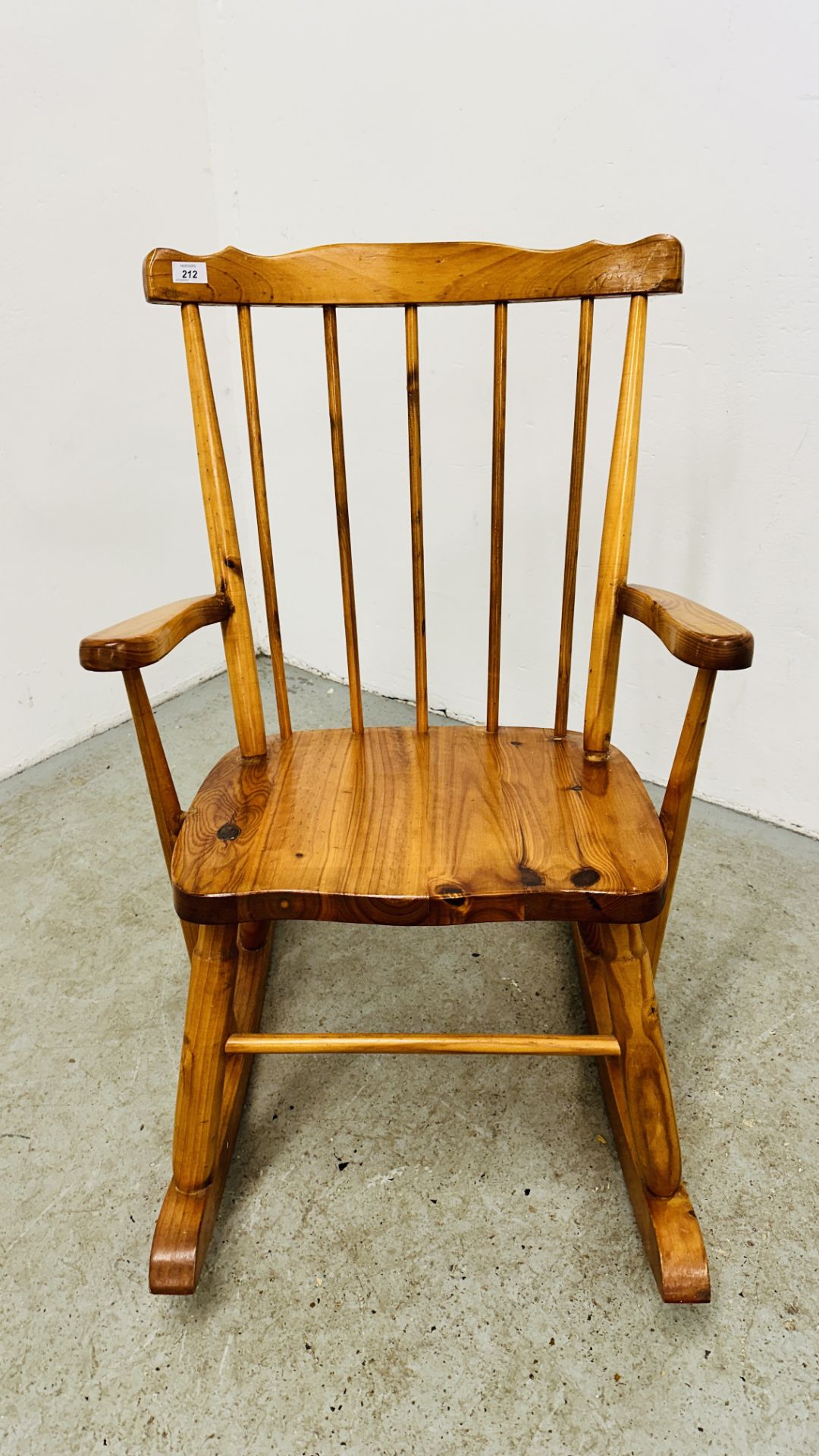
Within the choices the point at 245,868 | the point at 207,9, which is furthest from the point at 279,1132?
the point at 207,9

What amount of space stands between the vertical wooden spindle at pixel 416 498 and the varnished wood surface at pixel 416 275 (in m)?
0.04

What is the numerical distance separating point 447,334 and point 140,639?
40.8 inches

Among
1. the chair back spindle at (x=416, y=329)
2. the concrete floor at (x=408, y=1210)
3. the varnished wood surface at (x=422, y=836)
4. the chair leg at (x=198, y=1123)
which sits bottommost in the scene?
the concrete floor at (x=408, y=1210)

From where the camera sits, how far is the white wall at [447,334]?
3.98ft

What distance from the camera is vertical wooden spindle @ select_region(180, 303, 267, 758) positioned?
839 millimetres

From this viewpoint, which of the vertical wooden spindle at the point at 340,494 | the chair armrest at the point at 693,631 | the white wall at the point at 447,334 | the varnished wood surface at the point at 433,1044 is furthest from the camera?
the white wall at the point at 447,334

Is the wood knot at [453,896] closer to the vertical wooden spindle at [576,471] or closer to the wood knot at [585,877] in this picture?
the wood knot at [585,877]

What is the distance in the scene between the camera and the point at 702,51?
1159mm

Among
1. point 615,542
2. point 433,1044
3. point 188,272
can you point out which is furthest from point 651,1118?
point 188,272

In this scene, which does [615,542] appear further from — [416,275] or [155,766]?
[155,766]

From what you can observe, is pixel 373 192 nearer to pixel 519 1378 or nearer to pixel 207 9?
pixel 207 9

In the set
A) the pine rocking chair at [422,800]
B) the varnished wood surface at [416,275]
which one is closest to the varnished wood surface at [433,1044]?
the pine rocking chair at [422,800]

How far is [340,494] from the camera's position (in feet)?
3.06

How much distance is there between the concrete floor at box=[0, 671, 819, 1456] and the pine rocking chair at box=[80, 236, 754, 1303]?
60 millimetres
